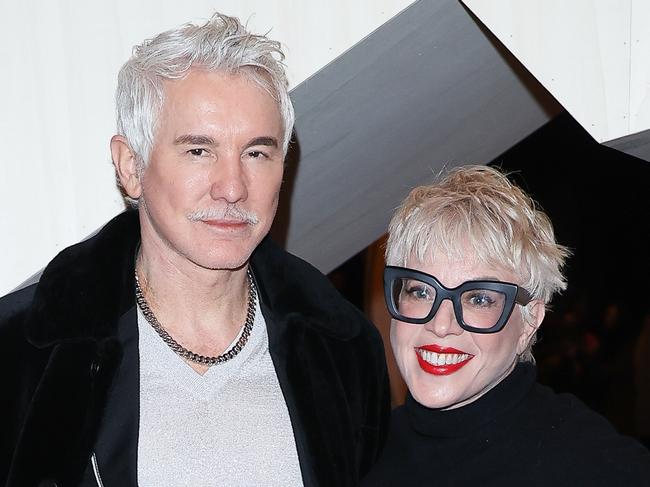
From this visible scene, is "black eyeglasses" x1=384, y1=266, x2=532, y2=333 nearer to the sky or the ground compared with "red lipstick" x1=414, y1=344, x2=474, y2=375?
nearer to the sky

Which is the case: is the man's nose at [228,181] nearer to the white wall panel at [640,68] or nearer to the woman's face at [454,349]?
the woman's face at [454,349]

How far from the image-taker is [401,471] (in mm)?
2279

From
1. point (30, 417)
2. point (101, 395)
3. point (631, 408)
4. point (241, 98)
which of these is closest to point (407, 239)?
point (241, 98)

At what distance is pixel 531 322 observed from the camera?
2.25 metres

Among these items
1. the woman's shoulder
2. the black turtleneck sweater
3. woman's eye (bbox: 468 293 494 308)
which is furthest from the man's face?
the woman's shoulder

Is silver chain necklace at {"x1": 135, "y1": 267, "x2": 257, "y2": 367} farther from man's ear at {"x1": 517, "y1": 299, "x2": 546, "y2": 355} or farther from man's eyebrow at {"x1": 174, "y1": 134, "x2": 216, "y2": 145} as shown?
man's ear at {"x1": 517, "y1": 299, "x2": 546, "y2": 355}

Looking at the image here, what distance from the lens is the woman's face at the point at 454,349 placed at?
2.17m

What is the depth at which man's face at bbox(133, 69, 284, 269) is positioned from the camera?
2.07 m

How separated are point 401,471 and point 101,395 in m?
0.67

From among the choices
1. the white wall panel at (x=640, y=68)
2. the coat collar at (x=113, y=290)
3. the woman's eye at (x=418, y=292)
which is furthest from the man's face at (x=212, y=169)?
the white wall panel at (x=640, y=68)

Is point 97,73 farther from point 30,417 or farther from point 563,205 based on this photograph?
point 563,205

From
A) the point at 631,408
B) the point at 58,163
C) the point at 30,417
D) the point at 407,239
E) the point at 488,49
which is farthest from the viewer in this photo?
the point at 631,408

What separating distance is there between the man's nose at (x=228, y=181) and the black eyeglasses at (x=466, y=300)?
0.39 meters

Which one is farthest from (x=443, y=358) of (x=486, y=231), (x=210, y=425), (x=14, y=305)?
(x=14, y=305)
